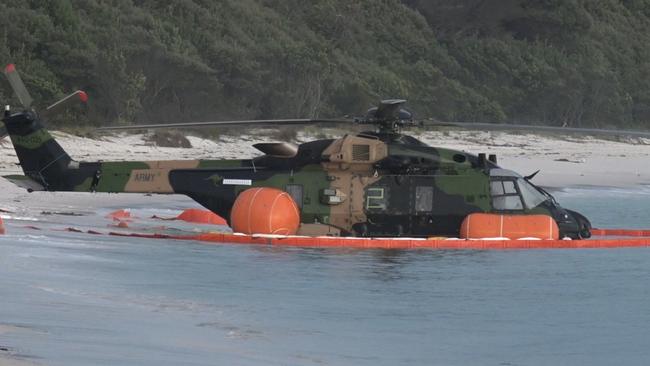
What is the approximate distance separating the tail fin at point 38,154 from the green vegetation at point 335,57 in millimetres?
22069

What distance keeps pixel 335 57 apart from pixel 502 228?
44590 millimetres

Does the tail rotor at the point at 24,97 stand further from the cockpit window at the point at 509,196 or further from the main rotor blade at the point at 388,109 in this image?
the cockpit window at the point at 509,196

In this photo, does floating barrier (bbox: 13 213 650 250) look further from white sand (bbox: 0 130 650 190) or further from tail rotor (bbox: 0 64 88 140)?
white sand (bbox: 0 130 650 190)

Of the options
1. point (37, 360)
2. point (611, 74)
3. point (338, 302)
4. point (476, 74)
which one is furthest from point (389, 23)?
point (37, 360)

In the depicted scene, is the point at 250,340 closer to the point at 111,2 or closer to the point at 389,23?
the point at 111,2

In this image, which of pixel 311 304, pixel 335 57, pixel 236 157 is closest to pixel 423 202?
pixel 311 304

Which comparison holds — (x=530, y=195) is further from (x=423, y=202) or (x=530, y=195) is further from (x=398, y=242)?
(x=398, y=242)

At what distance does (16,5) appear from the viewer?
158 ft

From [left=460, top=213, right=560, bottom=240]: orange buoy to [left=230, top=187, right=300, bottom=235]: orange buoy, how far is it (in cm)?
264

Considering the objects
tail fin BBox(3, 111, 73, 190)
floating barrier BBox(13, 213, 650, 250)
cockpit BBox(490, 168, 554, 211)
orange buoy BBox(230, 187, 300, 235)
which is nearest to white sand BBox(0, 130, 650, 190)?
tail fin BBox(3, 111, 73, 190)

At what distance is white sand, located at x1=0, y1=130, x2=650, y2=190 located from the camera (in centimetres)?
3544

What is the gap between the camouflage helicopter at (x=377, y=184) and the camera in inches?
776

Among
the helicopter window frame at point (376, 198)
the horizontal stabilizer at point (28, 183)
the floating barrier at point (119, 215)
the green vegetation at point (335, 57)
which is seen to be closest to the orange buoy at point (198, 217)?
the floating barrier at point (119, 215)

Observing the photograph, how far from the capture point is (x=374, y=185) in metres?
19.8
